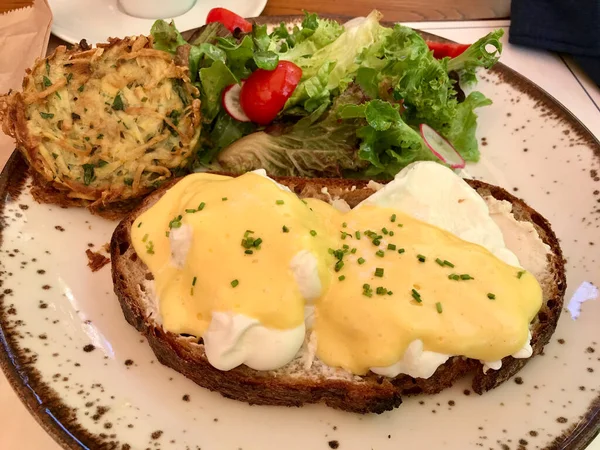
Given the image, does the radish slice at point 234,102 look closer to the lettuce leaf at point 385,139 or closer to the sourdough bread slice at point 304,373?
the lettuce leaf at point 385,139

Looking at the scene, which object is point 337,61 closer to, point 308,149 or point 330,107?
point 330,107

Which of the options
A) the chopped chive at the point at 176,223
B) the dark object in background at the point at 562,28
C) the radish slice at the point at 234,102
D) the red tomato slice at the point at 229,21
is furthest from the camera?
the dark object in background at the point at 562,28

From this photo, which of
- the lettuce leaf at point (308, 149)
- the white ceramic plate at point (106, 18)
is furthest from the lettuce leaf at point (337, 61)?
the white ceramic plate at point (106, 18)

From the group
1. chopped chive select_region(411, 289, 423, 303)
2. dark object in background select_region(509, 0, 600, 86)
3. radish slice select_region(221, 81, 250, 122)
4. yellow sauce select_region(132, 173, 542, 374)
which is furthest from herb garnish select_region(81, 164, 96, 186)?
dark object in background select_region(509, 0, 600, 86)

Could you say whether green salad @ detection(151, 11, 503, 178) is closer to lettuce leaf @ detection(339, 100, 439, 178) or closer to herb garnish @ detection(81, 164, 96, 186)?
lettuce leaf @ detection(339, 100, 439, 178)

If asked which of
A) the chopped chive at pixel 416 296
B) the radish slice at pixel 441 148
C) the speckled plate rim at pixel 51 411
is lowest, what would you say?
the speckled plate rim at pixel 51 411

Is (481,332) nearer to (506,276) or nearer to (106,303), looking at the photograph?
(506,276)

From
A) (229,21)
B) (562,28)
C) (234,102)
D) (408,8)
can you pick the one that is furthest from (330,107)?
(562,28)
